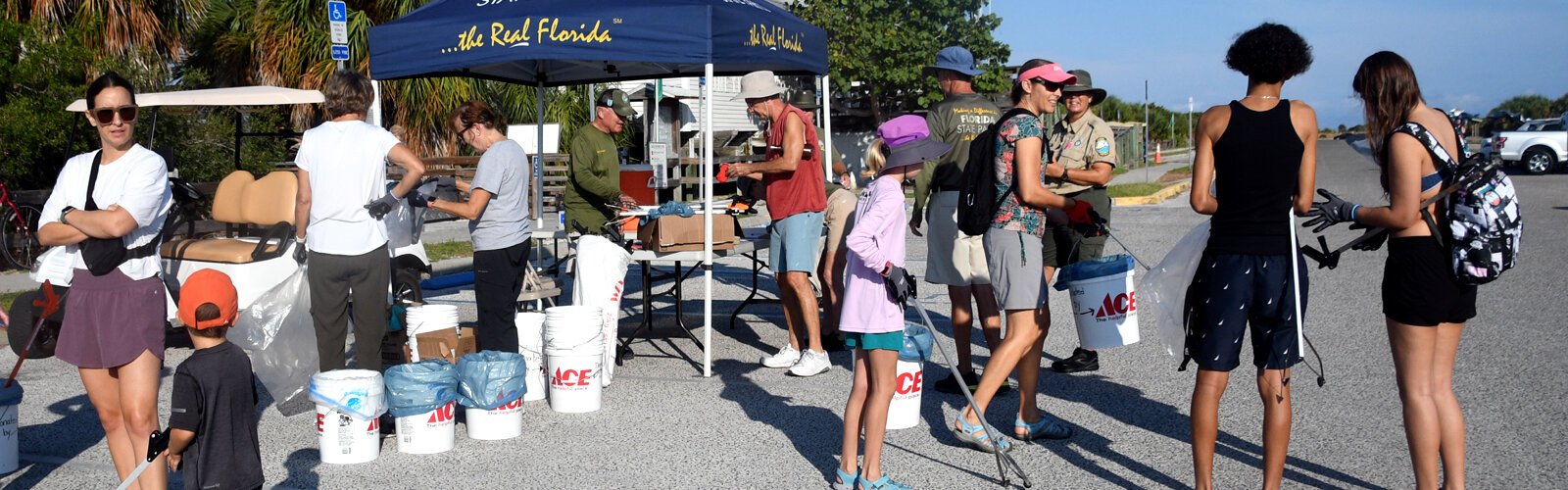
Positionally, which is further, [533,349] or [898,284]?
[533,349]

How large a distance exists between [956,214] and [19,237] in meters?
10.3

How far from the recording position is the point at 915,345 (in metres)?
5.71

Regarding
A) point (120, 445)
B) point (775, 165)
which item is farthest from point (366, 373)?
point (775, 165)

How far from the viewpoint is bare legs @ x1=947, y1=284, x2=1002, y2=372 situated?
243 inches

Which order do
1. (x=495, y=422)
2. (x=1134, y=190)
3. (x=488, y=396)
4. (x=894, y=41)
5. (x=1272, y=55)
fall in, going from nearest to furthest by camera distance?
1. (x=1272, y=55)
2. (x=488, y=396)
3. (x=495, y=422)
4. (x=1134, y=190)
5. (x=894, y=41)

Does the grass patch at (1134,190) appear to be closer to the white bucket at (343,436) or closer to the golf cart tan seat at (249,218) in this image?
the golf cart tan seat at (249,218)

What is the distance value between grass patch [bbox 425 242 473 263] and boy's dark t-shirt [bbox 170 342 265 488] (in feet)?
32.2

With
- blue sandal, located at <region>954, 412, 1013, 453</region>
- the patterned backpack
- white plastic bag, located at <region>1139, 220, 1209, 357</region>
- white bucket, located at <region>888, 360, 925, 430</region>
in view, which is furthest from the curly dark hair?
Result: white bucket, located at <region>888, 360, 925, 430</region>

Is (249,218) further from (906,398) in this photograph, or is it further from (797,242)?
(906,398)

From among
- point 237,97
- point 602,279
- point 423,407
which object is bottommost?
point 423,407

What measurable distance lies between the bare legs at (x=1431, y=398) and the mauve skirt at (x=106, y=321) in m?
4.27

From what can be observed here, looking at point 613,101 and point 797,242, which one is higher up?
point 613,101

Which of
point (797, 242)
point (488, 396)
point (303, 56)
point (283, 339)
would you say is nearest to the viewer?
point (488, 396)

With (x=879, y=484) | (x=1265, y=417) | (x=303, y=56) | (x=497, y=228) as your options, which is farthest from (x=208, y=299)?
(x=303, y=56)
